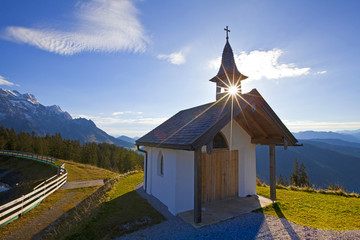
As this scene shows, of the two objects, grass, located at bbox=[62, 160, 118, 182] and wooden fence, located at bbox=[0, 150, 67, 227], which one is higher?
wooden fence, located at bbox=[0, 150, 67, 227]

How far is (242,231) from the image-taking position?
627 centimetres

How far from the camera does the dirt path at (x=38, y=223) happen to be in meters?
7.69

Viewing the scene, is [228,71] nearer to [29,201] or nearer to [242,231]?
[242,231]

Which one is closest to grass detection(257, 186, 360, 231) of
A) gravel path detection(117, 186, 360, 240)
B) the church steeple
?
gravel path detection(117, 186, 360, 240)

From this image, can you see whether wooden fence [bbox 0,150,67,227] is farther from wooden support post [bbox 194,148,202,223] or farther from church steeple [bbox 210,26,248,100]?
church steeple [bbox 210,26,248,100]

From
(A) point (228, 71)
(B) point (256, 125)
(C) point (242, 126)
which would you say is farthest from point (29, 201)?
(A) point (228, 71)

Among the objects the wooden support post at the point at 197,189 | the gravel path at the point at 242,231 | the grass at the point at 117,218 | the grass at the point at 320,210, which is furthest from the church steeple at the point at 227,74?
the grass at the point at 117,218

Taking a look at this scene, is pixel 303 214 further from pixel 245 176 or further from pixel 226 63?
pixel 226 63

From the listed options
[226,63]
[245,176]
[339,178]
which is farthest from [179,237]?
[339,178]

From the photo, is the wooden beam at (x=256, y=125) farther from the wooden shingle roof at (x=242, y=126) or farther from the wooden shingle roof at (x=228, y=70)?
the wooden shingle roof at (x=228, y=70)

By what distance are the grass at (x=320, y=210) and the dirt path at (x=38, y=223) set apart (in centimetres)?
1034

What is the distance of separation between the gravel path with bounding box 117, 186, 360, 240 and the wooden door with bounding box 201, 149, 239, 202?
2054 mm

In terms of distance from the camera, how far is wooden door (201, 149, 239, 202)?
905cm

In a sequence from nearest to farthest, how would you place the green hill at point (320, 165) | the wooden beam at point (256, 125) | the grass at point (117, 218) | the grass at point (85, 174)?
the grass at point (117, 218) < the wooden beam at point (256, 125) < the grass at point (85, 174) < the green hill at point (320, 165)
